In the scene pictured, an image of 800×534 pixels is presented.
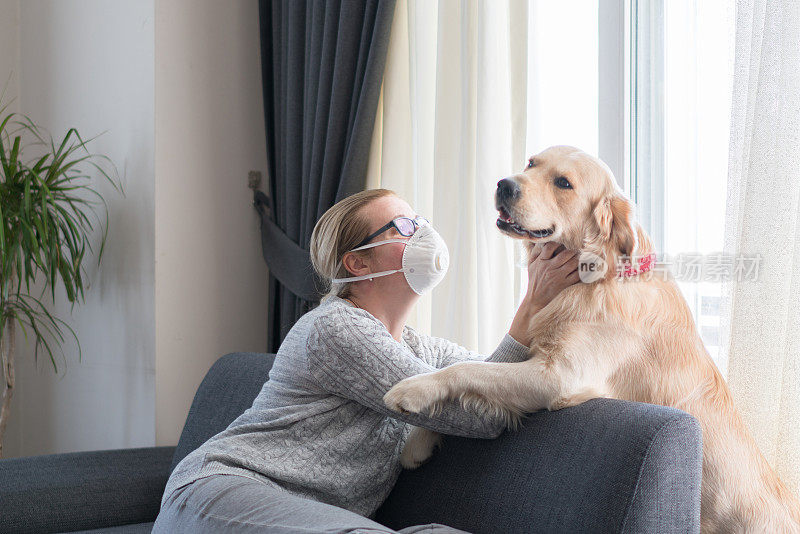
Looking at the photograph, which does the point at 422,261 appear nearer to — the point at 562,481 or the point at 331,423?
the point at 331,423

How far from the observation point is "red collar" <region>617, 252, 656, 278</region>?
4.21 feet

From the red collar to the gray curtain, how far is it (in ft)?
4.19

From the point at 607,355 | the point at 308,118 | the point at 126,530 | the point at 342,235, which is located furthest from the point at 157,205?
the point at 607,355

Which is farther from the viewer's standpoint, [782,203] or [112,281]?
[112,281]

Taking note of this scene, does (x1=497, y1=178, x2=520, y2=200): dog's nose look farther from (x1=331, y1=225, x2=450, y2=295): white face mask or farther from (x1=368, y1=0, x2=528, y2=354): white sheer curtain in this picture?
(x1=368, y1=0, x2=528, y2=354): white sheer curtain

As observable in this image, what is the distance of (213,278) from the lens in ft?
9.21

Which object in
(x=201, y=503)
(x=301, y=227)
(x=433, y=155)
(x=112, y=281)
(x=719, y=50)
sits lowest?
(x=201, y=503)

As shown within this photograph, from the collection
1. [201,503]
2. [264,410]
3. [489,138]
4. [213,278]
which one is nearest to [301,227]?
[213,278]

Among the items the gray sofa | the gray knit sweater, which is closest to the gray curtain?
the gray knit sweater

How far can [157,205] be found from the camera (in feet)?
8.57

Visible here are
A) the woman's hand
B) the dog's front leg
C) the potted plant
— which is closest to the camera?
the dog's front leg

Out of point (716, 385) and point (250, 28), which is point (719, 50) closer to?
point (716, 385)

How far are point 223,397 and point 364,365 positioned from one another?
0.92 meters

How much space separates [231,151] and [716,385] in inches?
83.1
